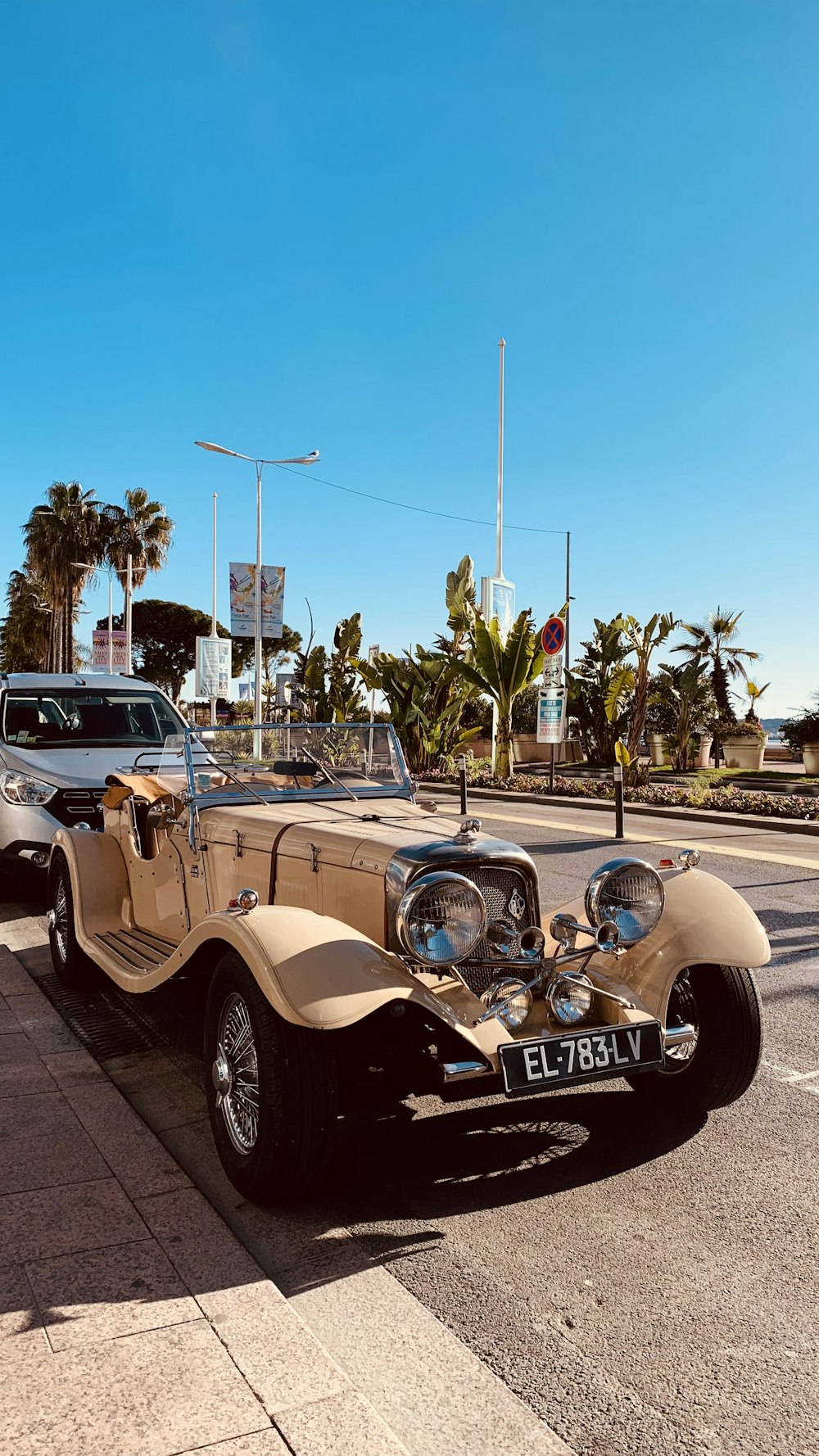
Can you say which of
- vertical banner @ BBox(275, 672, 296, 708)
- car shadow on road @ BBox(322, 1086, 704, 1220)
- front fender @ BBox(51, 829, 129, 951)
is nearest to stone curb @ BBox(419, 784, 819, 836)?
vertical banner @ BBox(275, 672, 296, 708)

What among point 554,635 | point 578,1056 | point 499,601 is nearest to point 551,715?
point 554,635

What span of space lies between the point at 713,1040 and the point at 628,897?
2.15 ft

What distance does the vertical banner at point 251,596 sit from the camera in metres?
26.4

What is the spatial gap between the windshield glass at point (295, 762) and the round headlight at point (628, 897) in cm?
159

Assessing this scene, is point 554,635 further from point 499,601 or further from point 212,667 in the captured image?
point 212,667

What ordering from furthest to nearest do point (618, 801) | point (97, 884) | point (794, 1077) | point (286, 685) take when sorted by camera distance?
point (286, 685)
point (618, 801)
point (97, 884)
point (794, 1077)

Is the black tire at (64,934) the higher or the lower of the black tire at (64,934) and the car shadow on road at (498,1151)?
the higher

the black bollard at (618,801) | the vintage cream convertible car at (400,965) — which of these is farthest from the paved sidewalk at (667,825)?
the vintage cream convertible car at (400,965)

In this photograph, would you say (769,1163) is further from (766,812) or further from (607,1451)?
(766,812)

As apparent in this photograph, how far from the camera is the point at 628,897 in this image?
387cm

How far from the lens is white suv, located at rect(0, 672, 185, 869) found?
26.2 ft

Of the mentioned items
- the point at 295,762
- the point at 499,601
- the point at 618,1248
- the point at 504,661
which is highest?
the point at 499,601

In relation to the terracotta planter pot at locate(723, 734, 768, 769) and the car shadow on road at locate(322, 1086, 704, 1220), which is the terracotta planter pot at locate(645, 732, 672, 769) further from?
the car shadow on road at locate(322, 1086, 704, 1220)

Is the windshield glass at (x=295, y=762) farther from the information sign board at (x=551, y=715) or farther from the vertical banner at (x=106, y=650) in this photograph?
the vertical banner at (x=106, y=650)
